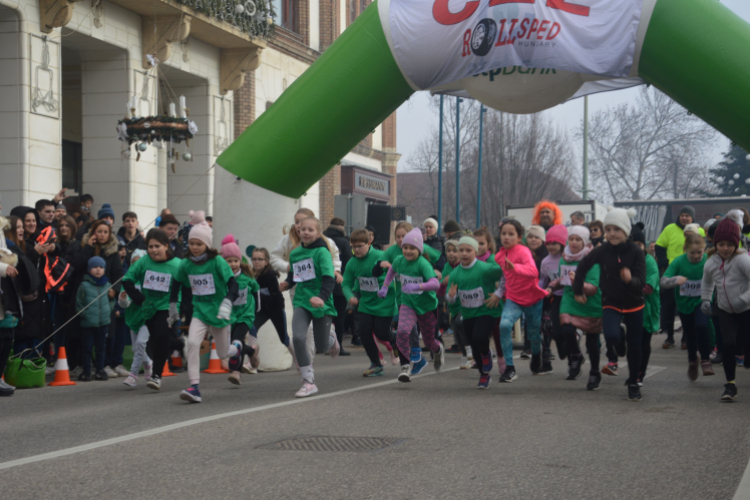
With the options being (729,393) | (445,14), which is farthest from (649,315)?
(445,14)

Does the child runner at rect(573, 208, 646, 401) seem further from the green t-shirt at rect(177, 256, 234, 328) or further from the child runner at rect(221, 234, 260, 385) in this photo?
the child runner at rect(221, 234, 260, 385)

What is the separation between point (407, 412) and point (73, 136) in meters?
15.8

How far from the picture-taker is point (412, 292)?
1046 cm

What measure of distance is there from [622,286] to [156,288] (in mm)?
4690

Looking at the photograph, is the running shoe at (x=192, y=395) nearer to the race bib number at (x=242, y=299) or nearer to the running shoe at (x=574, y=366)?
the race bib number at (x=242, y=299)

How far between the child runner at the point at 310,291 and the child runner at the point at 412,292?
929mm

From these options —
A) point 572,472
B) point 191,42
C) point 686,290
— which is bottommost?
point 572,472

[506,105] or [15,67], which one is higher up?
[15,67]

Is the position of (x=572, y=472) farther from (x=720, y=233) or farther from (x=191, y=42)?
(x=191, y=42)

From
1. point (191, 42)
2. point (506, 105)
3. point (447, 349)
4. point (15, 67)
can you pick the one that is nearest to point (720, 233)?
point (506, 105)

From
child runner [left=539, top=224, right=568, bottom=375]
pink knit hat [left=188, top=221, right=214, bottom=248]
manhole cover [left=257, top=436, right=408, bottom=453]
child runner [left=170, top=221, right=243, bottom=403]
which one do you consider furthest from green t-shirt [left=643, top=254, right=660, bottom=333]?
pink knit hat [left=188, top=221, right=214, bottom=248]

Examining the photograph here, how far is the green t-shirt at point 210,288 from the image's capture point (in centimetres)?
947

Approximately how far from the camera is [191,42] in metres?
21.7

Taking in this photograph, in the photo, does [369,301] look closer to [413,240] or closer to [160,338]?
[413,240]
